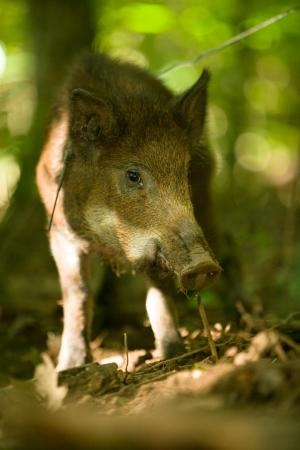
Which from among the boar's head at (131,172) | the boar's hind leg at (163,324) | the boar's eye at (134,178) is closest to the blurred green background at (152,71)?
the boar's hind leg at (163,324)

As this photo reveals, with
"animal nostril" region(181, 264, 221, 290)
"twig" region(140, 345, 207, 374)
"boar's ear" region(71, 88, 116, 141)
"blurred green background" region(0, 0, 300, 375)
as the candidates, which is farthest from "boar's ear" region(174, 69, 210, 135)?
"twig" region(140, 345, 207, 374)

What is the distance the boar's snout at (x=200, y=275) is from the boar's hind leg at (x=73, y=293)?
5.15 ft

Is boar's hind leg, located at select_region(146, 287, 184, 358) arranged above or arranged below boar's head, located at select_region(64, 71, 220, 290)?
below

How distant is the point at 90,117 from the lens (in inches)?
180

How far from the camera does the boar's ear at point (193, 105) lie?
484cm

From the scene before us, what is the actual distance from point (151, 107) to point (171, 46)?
7.77 metres

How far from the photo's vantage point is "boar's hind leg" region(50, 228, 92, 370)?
503 cm

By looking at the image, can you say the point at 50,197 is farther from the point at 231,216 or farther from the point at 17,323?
the point at 231,216

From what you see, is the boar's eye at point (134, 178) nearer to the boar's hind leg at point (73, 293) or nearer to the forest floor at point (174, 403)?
the boar's hind leg at point (73, 293)

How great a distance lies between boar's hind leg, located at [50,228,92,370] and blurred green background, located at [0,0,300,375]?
37 cm

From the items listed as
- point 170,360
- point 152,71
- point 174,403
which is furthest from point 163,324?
point 152,71

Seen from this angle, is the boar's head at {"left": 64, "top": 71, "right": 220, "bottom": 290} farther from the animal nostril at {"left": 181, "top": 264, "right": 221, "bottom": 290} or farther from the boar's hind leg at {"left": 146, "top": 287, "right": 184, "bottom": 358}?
the boar's hind leg at {"left": 146, "top": 287, "right": 184, "bottom": 358}

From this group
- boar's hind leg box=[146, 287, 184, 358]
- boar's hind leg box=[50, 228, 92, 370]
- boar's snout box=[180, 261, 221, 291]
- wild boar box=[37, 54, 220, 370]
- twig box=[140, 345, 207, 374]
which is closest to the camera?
boar's snout box=[180, 261, 221, 291]

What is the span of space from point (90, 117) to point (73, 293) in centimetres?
155
